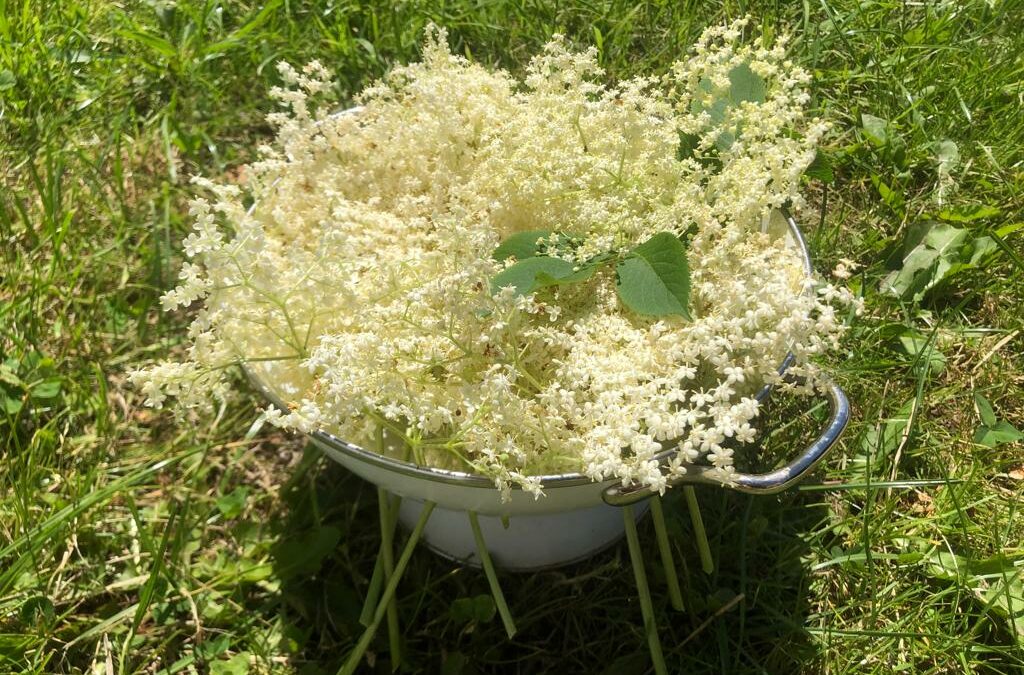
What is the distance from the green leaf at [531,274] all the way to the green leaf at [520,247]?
0.12 ft

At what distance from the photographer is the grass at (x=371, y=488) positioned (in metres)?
1.37

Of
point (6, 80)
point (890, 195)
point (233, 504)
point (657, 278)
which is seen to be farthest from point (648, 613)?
point (6, 80)

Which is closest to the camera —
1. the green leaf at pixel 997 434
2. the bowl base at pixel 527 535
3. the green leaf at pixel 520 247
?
the green leaf at pixel 520 247

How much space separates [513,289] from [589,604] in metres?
0.75

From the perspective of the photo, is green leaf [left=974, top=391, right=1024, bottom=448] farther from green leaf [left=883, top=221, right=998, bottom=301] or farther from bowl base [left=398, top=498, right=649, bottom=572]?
bowl base [left=398, top=498, right=649, bottom=572]

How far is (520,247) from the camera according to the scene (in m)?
1.02

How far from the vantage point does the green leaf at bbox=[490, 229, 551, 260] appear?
1.02 meters

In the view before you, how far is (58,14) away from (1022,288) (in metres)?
2.28

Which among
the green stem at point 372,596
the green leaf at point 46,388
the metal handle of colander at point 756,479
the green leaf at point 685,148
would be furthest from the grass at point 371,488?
the green leaf at point 685,148

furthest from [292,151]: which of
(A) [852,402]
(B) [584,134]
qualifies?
(A) [852,402]

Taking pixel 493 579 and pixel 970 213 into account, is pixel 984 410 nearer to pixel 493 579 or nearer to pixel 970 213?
pixel 970 213

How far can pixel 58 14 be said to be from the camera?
2.13 m

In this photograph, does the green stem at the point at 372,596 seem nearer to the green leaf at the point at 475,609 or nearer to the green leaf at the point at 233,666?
the green leaf at the point at 475,609

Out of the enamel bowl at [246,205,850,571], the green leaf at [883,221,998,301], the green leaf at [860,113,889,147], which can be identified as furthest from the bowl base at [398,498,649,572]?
the green leaf at [860,113,889,147]
